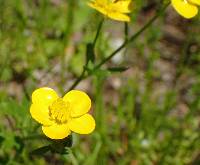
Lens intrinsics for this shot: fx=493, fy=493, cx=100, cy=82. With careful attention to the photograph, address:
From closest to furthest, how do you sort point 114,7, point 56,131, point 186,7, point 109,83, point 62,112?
1. point 56,131
2. point 62,112
3. point 186,7
4. point 114,7
5. point 109,83

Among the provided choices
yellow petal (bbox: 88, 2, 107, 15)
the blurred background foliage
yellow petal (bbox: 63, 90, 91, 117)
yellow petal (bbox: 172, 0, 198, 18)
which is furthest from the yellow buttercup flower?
yellow petal (bbox: 172, 0, 198, 18)

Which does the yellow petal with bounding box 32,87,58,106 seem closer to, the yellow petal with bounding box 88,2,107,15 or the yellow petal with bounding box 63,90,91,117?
the yellow petal with bounding box 63,90,91,117

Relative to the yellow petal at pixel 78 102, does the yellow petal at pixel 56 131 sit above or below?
above

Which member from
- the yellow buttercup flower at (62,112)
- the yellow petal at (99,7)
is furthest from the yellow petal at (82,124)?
the yellow petal at (99,7)

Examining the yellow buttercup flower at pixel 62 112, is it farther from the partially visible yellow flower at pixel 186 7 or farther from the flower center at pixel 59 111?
the partially visible yellow flower at pixel 186 7

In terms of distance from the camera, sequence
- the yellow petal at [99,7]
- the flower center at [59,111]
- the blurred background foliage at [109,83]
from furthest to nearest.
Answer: the blurred background foliage at [109,83] → the yellow petal at [99,7] → the flower center at [59,111]

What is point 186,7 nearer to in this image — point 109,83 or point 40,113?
point 40,113

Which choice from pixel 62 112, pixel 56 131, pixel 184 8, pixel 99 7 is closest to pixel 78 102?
pixel 62 112
